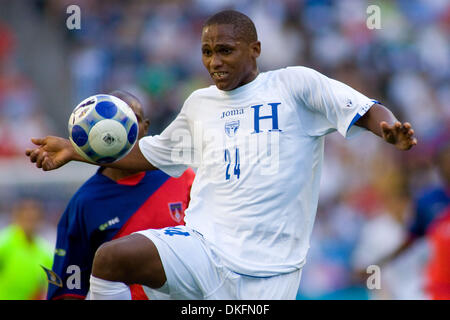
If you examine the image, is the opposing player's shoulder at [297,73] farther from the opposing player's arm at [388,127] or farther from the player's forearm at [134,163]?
the player's forearm at [134,163]

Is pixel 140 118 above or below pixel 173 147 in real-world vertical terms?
above

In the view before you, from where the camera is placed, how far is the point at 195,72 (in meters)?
14.9

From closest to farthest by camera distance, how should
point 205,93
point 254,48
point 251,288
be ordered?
point 251,288
point 254,48
point 205,93

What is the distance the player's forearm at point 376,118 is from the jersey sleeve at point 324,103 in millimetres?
37

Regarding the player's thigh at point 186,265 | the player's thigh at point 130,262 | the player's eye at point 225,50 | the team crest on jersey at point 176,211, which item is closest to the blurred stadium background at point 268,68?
the team crest on jersey at point 176,211

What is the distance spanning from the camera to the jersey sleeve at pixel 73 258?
21.6 ft

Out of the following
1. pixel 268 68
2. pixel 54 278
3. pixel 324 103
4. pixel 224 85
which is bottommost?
pixel 54 278

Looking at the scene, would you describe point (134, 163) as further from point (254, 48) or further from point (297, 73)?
point (297, 73)

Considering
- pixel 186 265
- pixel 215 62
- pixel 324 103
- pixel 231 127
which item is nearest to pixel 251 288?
pixel 186 265

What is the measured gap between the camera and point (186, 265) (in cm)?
505

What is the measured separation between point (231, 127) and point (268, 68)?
360 inches

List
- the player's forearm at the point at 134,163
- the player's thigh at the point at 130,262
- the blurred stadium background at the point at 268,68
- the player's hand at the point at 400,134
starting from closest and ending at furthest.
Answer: the player's hand at the point at 400,134 → the player's thigh at the point at 130,262 → the player's forearm at the point at 134,163 → the blurred stadium background at the point at 268,68

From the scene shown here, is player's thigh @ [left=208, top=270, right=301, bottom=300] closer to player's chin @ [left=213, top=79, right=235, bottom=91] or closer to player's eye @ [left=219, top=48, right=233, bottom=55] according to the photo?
player's chin @ [left=213, top=79, right=235, bottom=91]
